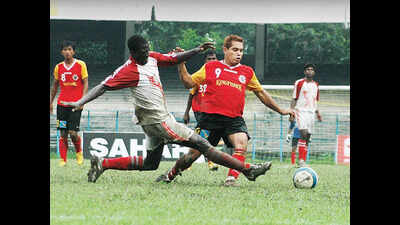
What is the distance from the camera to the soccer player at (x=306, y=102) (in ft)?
45.1

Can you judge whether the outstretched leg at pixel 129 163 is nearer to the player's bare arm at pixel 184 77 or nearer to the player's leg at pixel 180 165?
the player's leg at pixel 180 165

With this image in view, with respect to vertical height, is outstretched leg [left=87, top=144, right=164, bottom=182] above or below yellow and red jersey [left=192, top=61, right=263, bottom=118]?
below

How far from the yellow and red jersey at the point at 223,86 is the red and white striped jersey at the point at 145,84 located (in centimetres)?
91

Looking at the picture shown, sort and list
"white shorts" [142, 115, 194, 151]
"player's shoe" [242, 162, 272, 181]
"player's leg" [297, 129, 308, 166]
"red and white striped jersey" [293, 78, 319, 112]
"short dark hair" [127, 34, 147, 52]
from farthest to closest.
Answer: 1. "red and white striped jersey" [293, 78, 319, 112]
2. "player's leg" [297, 129, 308, 166]
3. "player's shoe" [242, 162, 272, 181]
4. "white shorts" [142, 115, 194, 151]
5. "short dark hair" [127, 34, 147, 52]

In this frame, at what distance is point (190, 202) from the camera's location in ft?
21.5

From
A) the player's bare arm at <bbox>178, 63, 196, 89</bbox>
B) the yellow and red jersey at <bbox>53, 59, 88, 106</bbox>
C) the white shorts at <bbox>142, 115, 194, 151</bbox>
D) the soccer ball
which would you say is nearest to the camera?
the white shorts at <bbox>142, 115, 194, 151</bbox>

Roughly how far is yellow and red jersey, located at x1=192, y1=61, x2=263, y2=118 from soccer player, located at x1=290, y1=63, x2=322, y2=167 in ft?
16.5

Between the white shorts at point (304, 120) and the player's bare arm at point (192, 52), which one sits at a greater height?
the player's bare arm at point (192, 52)

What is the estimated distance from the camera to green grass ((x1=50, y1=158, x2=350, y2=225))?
5609mm

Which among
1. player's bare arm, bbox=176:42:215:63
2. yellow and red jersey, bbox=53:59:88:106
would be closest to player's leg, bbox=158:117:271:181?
player's bare arm, bbox=176:42:215:63

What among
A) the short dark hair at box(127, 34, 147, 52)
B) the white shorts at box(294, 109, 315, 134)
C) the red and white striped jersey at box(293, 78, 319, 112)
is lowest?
the white shorts at box(294, 109, 315, 134)

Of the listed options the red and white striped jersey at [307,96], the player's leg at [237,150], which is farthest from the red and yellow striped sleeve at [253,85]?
the red and white striped jersey at [307,96]

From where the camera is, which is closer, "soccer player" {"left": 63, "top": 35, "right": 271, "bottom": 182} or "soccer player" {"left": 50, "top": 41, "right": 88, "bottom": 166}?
"soccer player" {"left": 63, "top": 35, "right": 271, "bottom": 182}

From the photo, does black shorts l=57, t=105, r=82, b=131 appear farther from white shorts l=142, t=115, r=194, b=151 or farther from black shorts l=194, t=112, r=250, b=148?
white shorts l=142, t=115, r=194, b=151
